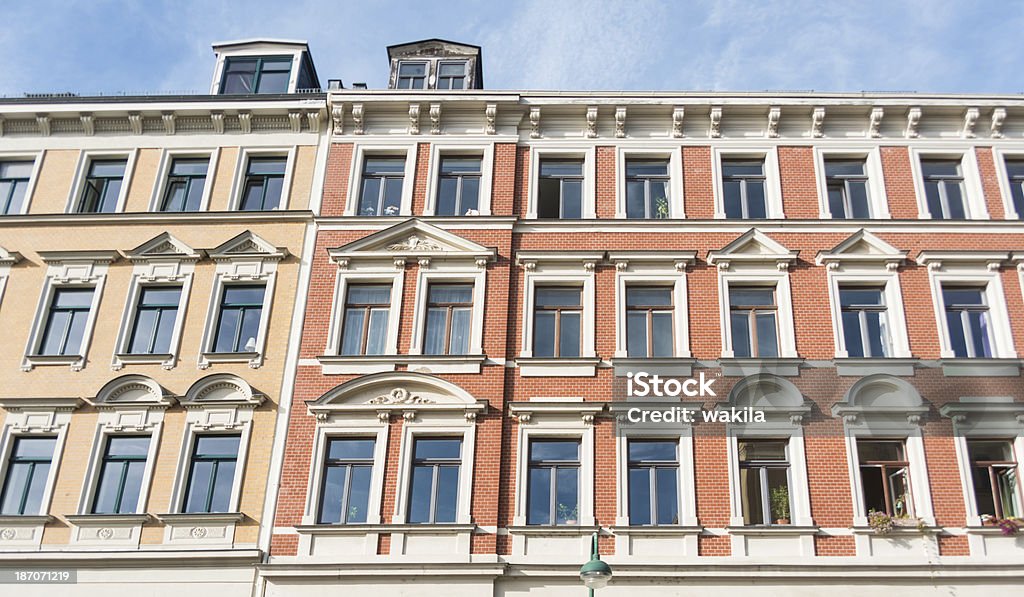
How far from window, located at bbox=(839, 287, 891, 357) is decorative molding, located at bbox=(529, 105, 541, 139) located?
8340mm

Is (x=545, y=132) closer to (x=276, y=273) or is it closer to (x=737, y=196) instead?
(x=737, y=196)

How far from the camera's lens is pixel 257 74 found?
2634 centimetres

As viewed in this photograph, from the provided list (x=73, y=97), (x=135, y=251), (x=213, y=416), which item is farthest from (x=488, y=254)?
(x=73, y=97)

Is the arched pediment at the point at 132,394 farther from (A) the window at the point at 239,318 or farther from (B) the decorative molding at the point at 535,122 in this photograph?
(B) the decorative molding at the point at 535,122

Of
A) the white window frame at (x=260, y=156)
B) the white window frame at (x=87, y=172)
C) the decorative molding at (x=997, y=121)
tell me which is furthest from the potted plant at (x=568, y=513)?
the decorative molding at (x=997, y=121)

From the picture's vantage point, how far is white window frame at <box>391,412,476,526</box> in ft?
64.4

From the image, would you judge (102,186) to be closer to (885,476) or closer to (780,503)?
(780,503)

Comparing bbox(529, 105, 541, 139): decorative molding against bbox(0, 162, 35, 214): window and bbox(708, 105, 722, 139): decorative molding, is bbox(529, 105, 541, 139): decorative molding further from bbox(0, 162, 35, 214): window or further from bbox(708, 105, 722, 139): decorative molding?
bbox(0, 162, 35, 214): window

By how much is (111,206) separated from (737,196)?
15729 mm

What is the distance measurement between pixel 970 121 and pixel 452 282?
1337 cm

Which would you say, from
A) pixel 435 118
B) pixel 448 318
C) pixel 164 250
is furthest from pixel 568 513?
pixel 164 250

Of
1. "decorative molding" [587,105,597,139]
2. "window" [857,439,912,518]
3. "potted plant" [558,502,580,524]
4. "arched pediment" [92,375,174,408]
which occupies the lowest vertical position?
"potted plant" [558,502,580,524]

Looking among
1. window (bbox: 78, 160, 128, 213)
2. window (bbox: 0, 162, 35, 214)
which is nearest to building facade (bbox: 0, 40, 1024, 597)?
window (bbox: 78, 160, 128, 213)

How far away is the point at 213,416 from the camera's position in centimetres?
2089
